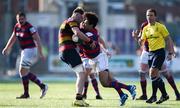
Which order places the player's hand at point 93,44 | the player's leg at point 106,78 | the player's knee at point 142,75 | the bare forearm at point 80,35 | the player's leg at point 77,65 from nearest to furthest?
1. the bare forearm at point 80,35
2. the player's hand at point 93,44
3. the player's leg at point 77,65
4. the player's leg at point 106,78
5. the player's knee at point 142,75

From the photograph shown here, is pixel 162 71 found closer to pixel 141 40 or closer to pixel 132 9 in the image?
pixel 141 40

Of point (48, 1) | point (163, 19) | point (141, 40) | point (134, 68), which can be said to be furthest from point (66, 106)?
point (163, 19)

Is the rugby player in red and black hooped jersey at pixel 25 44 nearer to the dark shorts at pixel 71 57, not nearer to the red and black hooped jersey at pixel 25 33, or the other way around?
the red and black hooped jersey at pixel 25 33

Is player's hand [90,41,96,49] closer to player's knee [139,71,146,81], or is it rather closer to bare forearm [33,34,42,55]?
bare forearm [33,34,42,55]

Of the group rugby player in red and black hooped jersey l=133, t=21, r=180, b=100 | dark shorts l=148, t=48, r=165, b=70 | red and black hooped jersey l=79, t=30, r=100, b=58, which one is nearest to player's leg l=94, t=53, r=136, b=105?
red and black hooped jersey l=79, t=30, r=100, b=58

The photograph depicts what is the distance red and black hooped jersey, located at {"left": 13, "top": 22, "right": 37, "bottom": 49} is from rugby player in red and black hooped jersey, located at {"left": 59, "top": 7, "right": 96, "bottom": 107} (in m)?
2.74

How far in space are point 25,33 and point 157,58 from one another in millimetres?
3707

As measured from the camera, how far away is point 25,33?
724 inches

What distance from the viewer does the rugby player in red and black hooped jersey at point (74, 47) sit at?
15.3 meters

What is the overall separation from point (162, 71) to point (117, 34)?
30656mm

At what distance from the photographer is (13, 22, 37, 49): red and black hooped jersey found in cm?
1836

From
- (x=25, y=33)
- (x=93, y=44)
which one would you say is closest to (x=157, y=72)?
(x=93, y=44)

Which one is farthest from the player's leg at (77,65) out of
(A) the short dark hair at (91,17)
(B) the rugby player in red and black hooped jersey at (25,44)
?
(B) the rugby player in red and black hooped jersey at (25,44)

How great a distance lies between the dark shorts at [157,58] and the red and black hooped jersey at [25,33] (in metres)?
3.27
